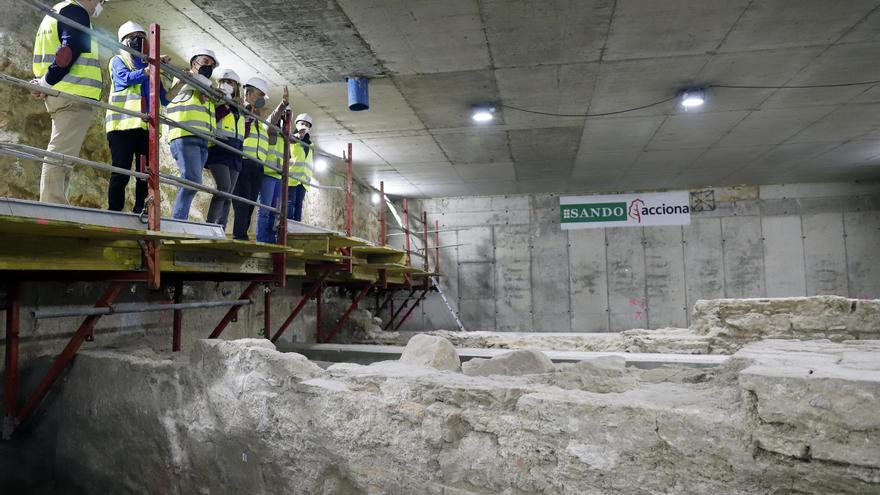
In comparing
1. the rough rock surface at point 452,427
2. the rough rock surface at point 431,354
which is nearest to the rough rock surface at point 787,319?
the rough rock surface at point 452,427

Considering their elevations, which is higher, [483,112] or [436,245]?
[483,112]

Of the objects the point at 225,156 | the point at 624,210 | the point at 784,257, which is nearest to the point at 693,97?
the point at 225,156

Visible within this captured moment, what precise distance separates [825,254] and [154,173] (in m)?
14.5

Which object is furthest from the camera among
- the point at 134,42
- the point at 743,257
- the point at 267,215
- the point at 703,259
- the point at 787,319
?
the point at 703,259

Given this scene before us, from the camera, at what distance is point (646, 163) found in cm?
1092

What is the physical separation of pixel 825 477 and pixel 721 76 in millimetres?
5985

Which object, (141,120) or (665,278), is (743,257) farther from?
(141,120)

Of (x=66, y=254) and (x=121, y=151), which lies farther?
(x=121, y=151)

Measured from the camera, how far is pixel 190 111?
178 inches

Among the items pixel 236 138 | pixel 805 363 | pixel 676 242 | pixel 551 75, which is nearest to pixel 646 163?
pixel 676 242

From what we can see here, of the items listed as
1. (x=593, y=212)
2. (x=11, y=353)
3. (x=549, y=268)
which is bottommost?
(x=11, y=353)

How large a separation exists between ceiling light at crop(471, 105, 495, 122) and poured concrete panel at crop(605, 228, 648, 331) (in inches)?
272

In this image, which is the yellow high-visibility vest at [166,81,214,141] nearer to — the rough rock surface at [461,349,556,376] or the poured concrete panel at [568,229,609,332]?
the rough rock surface at [461,349,556,376]

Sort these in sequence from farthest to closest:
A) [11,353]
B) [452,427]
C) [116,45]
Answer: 1. [11,353]
2. [116,45]
3. [452,427]
